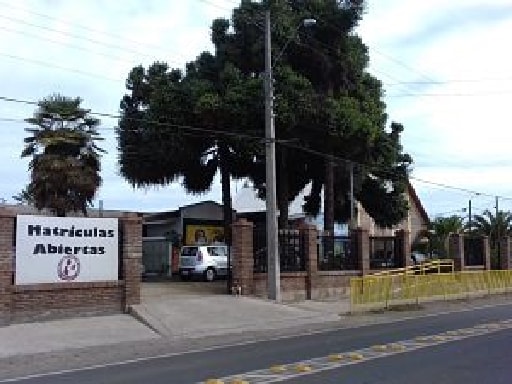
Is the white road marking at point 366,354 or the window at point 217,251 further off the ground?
the window at point 217,251

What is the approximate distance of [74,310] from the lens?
20.9 m

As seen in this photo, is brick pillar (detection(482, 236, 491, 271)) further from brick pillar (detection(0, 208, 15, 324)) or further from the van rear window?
brick pillar (detection(0, 208, 15, 324))

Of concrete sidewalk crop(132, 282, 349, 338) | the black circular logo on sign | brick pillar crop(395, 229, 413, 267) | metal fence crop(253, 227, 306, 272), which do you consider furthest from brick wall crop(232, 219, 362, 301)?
the black circular logo on sign

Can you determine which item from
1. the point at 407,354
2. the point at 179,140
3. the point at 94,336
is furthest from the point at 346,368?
the point at 179,140

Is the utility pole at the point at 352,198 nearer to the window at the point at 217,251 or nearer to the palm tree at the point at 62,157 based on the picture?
the window at the point at 217,251

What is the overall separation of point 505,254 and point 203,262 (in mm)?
19741

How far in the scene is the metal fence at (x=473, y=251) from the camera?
42625 millimetres

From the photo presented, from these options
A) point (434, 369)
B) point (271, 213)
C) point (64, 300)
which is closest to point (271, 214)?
point (271, 213)

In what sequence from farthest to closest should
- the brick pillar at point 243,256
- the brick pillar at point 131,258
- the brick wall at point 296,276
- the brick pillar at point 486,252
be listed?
the brick pillar at point 486,252, the brick wall at point 296,276, the brick pillar at point 243,256, the brick pillar at point 131,258

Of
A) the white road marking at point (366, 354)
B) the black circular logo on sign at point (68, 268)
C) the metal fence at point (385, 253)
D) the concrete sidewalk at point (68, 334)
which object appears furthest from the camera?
the metal fence at point (385, 253)

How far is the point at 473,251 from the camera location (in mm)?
43375

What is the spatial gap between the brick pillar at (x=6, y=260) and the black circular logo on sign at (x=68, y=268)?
152 cm

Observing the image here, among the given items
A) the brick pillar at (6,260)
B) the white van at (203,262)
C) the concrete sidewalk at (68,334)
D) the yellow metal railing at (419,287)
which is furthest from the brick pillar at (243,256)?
the white van at (203,262)

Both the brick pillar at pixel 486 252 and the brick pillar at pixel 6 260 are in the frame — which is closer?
the brick pillar at pixel 6 260
